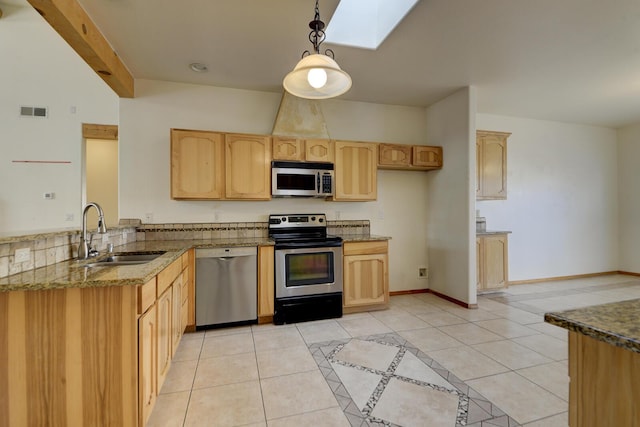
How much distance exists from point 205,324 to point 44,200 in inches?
122

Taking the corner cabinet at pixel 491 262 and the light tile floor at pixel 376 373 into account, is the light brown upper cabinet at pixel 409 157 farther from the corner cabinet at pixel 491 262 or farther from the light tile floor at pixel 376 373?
the light tile floor at pixel 376 373

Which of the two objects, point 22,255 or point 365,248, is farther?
point 365,248

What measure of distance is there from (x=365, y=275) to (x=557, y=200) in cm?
425

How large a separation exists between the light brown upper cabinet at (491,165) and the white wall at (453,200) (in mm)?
621

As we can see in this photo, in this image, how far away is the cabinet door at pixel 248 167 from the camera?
11.0ft

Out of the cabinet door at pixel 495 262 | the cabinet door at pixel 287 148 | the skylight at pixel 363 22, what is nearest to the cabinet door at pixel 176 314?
the cabinet door at pixel 287 148

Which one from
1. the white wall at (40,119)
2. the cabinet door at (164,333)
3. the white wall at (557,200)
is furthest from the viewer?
the white wall at (557,200)

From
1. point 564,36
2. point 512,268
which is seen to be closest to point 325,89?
point 564,36

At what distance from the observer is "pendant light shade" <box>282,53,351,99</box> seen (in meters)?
1.83

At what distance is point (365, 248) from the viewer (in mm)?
3562

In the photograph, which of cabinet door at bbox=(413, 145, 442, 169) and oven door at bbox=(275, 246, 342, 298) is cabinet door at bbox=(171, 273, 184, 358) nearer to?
oven door at bbox=(275, 246, 342, 298)

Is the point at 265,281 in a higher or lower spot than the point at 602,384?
lower

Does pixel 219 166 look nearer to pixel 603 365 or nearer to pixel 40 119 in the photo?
pixel 40 119

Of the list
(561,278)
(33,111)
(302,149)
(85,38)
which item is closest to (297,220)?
(302,149)
